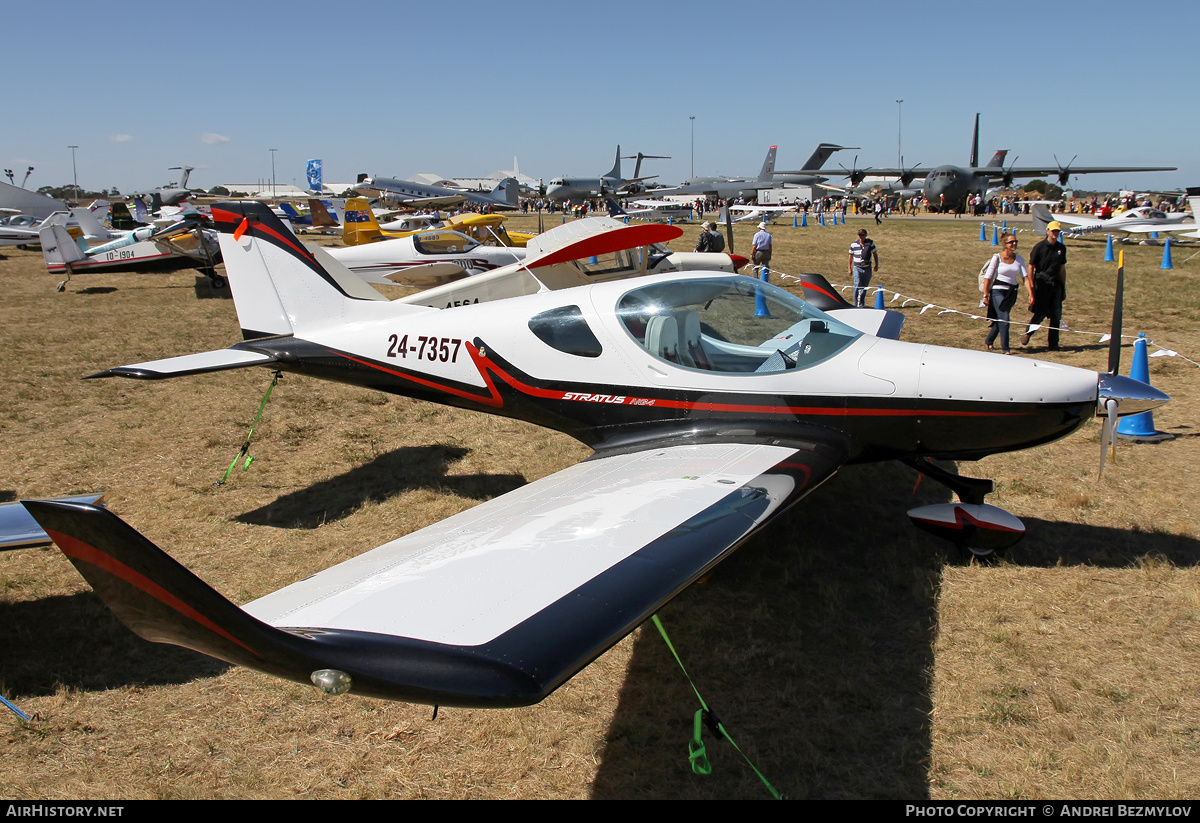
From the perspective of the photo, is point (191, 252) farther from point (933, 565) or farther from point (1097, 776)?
point (1097, 776)

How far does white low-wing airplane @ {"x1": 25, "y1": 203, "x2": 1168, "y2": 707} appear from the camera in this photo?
83.0 inches

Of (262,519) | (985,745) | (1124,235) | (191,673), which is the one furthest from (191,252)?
(1124,235)

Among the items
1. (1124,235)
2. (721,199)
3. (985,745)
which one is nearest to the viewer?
(985,745)

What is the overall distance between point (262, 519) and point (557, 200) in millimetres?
59487

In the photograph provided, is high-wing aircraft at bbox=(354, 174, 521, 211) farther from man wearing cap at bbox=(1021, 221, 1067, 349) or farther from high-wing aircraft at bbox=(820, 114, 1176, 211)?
man wearing cap at bbox=(1021, 221, 1067, 349)

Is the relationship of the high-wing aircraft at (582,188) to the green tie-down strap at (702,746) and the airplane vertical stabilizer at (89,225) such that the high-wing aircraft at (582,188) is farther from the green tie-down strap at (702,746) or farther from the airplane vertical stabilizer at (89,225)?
the green tie-down strap at (702,746)

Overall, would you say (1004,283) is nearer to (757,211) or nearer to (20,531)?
(20,531)

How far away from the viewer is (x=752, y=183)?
55656 mm

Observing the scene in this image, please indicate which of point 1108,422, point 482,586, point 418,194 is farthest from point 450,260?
point 418,194

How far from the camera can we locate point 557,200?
6256 cm

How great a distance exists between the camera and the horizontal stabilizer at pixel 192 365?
5602 mm

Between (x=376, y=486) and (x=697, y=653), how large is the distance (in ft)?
12.2

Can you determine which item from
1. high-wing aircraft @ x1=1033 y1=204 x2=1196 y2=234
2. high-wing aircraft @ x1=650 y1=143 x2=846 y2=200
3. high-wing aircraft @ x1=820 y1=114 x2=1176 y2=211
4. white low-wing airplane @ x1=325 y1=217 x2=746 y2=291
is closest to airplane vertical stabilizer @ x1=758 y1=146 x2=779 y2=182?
high-wing aircraft @ x1=650 y1=143 x2=846 y2=200

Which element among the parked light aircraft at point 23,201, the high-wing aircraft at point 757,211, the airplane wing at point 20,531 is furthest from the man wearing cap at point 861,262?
the parked light aircraft at point 23,201
